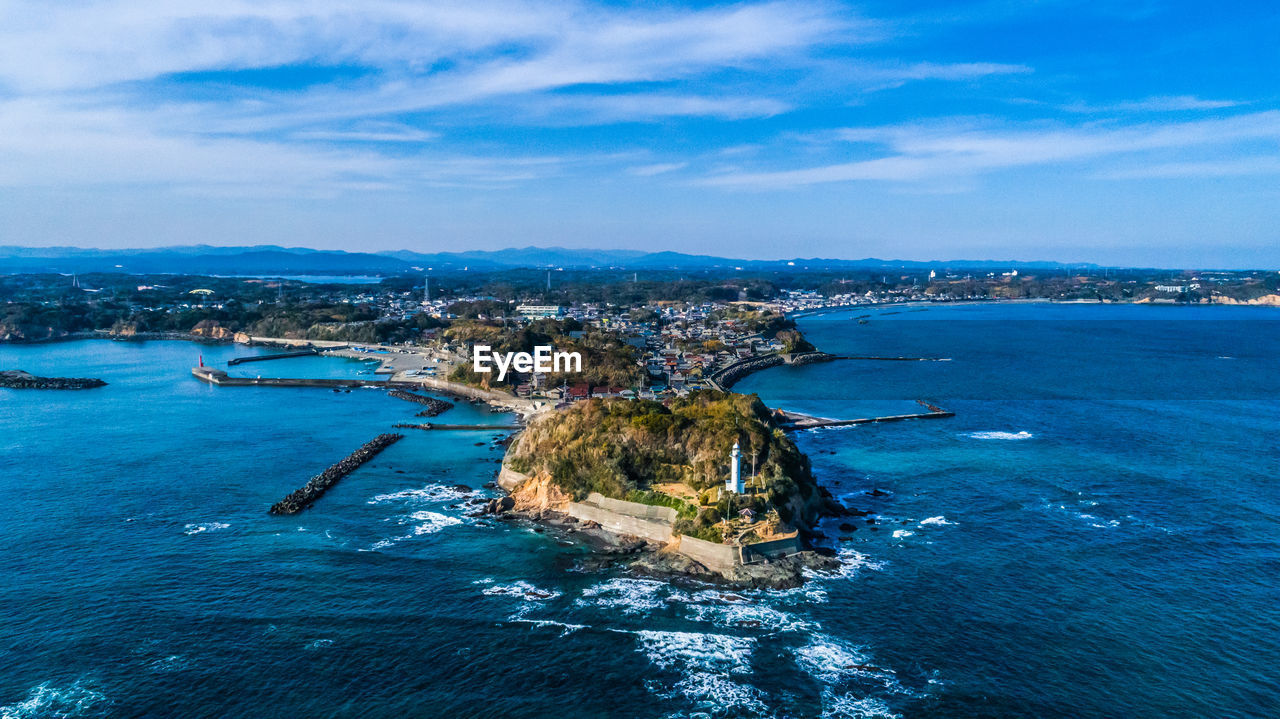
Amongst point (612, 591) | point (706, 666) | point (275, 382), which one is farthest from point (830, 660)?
point (275, 382)

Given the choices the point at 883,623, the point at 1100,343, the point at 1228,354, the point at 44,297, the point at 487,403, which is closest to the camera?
the point at 883,623

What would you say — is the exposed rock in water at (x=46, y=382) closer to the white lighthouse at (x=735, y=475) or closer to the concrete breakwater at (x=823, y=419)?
the concrete breakwater at (x=823, y=419)

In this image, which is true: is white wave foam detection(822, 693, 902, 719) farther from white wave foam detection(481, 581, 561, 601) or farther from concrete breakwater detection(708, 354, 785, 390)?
concrete breakwater detection(708, 354, 785, 390)

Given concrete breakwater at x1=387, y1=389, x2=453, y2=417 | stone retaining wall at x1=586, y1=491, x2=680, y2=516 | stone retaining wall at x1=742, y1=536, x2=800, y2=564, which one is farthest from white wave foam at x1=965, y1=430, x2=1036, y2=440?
concrete breakwater at x1=387, y1=389, x2=453, y2=417

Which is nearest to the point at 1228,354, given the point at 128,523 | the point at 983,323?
the point at 983,323

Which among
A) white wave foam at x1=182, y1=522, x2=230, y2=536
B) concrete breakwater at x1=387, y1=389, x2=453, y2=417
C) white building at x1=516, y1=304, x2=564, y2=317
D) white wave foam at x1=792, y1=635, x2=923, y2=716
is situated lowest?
white wave foam at x1=792, y1=635, x2=923, y2=716

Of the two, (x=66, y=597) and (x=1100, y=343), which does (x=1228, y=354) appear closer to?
(x=1100, y=343)

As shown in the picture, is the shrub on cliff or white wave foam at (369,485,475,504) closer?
the shrub on cliff
